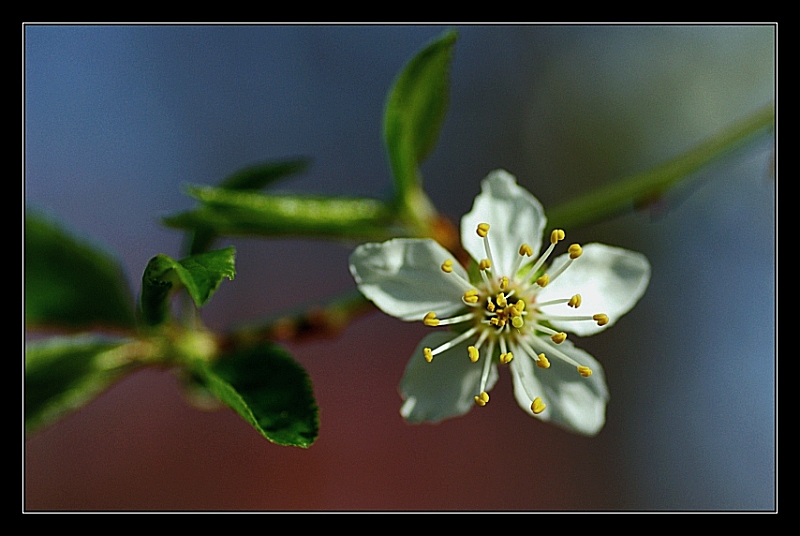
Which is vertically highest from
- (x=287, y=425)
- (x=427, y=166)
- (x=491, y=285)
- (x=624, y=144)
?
(x=427, y=166)

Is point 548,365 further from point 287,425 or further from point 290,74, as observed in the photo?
point 290,74

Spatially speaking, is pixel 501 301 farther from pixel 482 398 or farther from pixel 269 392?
pixel 269 392

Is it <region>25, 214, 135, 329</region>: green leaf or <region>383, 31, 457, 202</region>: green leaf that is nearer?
<region>383, 31, 457, 202</region>: green leaf

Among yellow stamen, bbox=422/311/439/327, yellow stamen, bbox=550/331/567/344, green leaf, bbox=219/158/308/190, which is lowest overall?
yellow stamen, bbox=550/331/567/344

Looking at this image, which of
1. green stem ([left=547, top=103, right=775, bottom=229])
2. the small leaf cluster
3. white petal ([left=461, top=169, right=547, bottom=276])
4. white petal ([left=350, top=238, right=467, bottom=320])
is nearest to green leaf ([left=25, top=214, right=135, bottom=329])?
the small leaf cluster

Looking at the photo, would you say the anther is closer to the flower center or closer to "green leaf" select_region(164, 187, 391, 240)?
the flower center

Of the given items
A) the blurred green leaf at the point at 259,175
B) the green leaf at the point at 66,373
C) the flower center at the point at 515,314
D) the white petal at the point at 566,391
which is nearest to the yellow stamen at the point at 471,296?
the flower center at the point at 515,314

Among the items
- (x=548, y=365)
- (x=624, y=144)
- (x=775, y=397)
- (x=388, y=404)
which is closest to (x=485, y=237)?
(x=548, y=365)

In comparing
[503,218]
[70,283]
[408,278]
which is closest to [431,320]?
[408,278]
